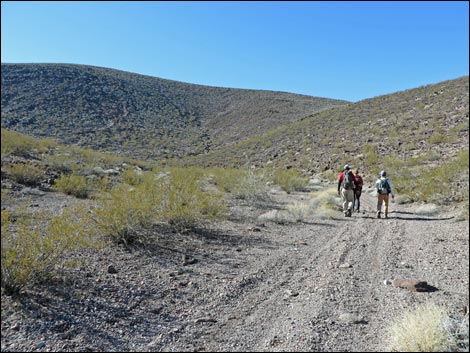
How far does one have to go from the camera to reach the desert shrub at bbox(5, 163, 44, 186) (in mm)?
13391

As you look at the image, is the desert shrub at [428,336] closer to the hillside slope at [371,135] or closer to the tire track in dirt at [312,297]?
the tire track in dirt at [312,297]

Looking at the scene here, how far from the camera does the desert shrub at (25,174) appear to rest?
43.9 ft

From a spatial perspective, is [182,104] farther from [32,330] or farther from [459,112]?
[32,330]

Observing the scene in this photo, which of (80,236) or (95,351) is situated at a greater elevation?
(80,236)

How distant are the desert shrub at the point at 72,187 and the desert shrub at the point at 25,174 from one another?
91cm

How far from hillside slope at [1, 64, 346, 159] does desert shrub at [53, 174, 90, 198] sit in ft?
24.7

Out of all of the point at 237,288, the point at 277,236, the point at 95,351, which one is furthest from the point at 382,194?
the point at 95,351

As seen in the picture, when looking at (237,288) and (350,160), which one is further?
(350,160)

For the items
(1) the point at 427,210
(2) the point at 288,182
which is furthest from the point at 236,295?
(2) the point at 288,182

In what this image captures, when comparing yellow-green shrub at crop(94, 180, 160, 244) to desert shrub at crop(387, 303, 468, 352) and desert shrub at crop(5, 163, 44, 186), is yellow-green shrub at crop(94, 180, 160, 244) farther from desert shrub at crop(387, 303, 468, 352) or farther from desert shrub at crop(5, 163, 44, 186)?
desert shrub at crop(5, 163, 44, 186)

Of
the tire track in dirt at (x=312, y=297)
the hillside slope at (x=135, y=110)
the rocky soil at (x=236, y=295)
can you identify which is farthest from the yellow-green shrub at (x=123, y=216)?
the hillside slope at (x=135, y=110)

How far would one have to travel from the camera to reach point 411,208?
561 inches

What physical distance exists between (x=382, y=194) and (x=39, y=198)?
38.2 ft

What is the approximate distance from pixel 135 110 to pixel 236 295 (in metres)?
34.6
